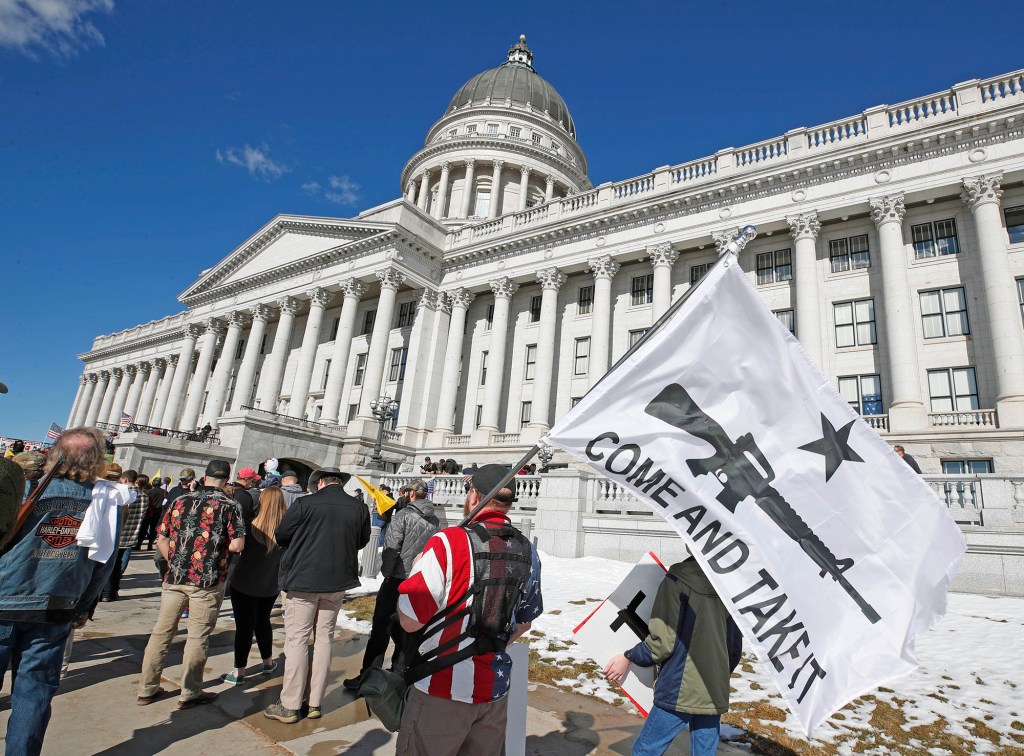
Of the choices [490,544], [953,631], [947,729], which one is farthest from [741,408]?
[953,631]

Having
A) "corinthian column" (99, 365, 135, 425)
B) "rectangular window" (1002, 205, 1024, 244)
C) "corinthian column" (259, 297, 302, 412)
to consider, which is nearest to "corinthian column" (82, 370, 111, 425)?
"corinthian column" (99, 365, 135, 425)

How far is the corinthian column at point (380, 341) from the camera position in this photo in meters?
34.3

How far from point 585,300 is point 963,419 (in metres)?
18.8

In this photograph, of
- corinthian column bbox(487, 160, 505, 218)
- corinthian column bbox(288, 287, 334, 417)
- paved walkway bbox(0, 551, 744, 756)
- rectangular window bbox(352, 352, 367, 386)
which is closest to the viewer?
paved walkway bbox(0, 551, 744, 756)

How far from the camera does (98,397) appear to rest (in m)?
71.3

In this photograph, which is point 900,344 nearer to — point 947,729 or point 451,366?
point 947,729

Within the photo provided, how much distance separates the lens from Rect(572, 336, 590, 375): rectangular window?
106 feet

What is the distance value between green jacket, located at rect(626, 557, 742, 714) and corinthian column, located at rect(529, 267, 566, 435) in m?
26.8

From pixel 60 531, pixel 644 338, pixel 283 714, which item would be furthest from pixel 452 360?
pixel 644 338

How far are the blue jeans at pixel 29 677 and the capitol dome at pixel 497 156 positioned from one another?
46399 mm

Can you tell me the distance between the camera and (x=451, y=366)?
117 ft

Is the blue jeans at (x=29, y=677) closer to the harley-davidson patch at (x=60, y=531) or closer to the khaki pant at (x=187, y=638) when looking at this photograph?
the harley-davidson patch at (x=60, y=531)

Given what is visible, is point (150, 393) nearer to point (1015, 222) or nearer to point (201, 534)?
point (201, 534)

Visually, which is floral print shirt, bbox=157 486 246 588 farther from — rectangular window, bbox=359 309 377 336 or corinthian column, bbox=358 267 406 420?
rectangular window, bbox=359 309 377 336
